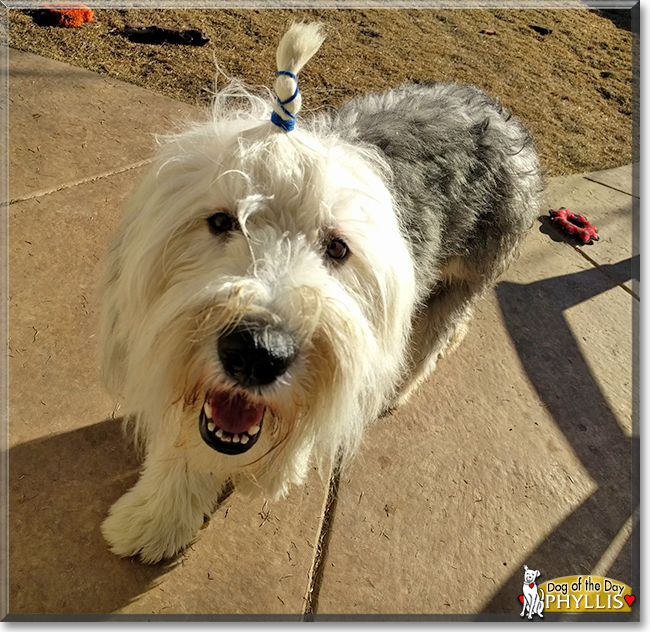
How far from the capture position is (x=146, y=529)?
93.7 inches

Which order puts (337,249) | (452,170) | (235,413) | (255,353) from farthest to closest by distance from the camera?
(452,170)
(337,249)
(235,413)
(255,353)

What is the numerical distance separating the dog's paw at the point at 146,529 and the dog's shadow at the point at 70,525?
0.05 m

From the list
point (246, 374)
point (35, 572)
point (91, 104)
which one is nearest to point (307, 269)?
point (246, 374)

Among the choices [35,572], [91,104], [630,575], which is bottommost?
[630,575]

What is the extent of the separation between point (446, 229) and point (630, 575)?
205 centimetres

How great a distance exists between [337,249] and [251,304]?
1.64ft

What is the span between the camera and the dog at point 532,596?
8.51 feet

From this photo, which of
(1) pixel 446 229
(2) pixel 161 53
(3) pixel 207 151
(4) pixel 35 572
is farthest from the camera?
(2) pixel 161 53

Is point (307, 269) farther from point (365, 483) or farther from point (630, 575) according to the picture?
point (630, 575)

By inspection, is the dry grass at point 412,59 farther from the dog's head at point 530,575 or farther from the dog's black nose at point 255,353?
the dog's head at point 530,575

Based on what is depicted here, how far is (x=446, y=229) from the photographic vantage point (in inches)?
118

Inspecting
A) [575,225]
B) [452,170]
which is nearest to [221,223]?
[452,170]

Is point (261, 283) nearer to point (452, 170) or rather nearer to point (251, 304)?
point (251, 304)

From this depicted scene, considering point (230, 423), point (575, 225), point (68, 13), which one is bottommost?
point (575, 225)
